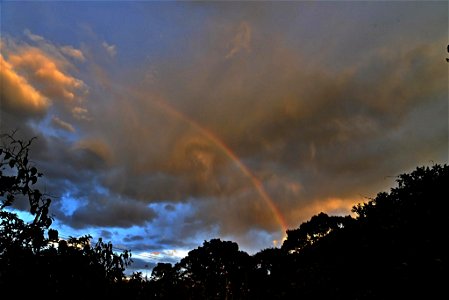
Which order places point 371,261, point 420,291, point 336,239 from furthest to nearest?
point 336,239, point 371,261, point 420,291

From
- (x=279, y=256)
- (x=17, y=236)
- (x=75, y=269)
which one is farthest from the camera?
(x=279, y=256)

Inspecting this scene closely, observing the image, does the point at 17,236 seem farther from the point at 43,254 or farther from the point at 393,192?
the point at 393,192

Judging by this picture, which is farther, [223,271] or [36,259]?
[223,271]

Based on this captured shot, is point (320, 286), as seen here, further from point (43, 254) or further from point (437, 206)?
point (43, 254)

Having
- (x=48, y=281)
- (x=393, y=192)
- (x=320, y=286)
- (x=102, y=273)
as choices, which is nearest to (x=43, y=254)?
(x=48, y=281)

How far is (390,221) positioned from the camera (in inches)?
630

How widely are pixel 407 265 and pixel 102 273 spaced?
9.21 m

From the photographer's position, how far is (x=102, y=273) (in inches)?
354

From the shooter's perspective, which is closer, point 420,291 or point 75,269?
point 75,269

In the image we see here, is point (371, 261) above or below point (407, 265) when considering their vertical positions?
above

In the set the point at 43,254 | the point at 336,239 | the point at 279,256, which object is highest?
the point at 279,256

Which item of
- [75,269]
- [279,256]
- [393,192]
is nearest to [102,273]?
[75,269]

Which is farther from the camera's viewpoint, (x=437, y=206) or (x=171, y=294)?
(x=437, y=206)

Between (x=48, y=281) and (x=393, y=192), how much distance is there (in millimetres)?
21681
